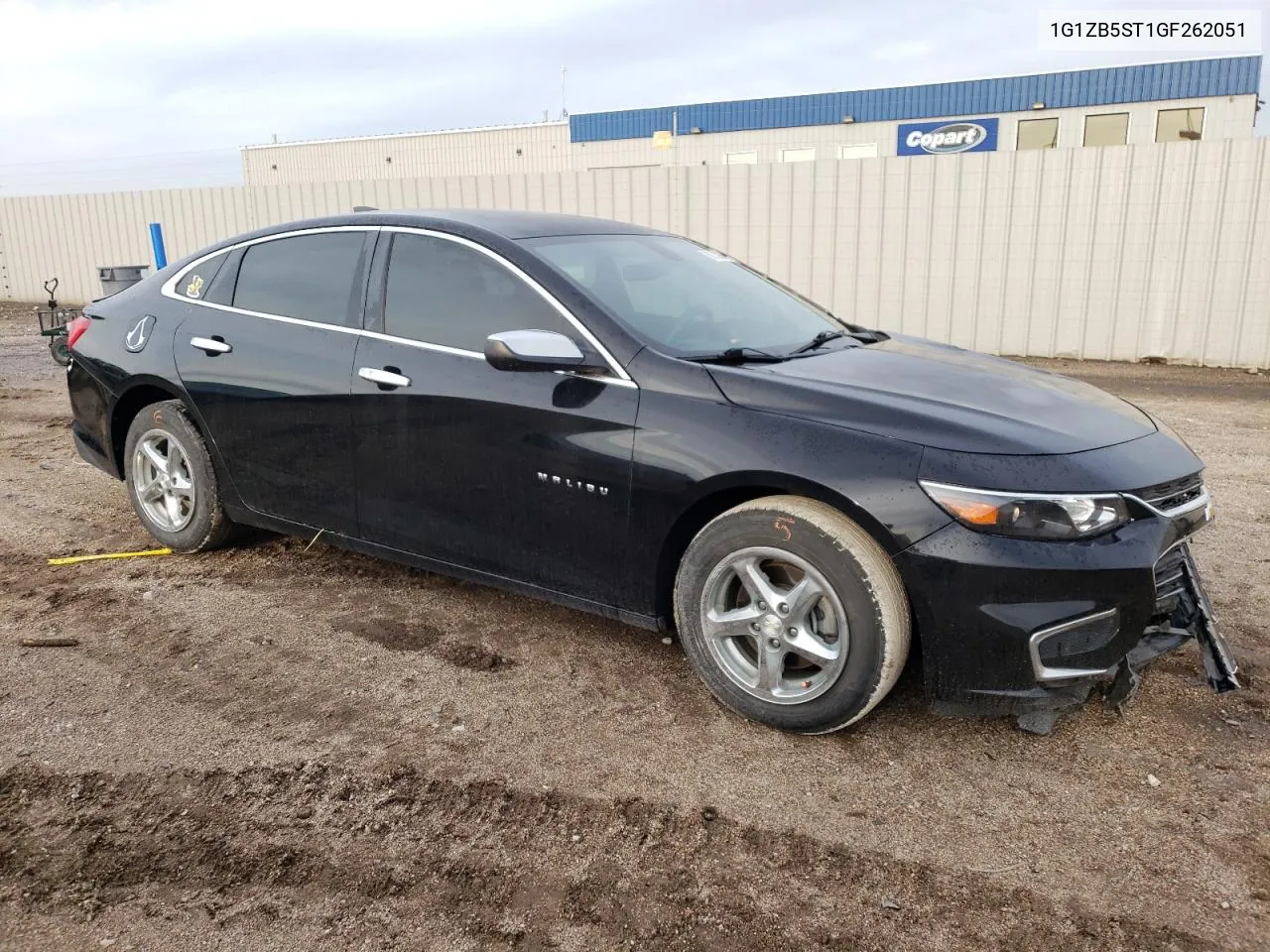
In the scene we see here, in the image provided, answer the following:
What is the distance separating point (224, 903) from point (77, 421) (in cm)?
369

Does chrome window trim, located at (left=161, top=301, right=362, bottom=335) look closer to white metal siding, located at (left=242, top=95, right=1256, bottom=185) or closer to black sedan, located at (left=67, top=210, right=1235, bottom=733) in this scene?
black sedan, located at (left=67, top=210, right=1235, bottom=733)

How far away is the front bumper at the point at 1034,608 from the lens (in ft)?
8.92

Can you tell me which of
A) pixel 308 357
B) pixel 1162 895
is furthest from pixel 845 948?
pixel 308 357

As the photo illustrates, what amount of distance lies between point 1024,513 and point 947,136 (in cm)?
2755

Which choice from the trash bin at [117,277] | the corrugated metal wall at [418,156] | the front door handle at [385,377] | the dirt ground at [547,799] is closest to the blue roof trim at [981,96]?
the corrugated metal wall at [418,156]

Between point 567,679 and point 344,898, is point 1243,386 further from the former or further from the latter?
point 344,898

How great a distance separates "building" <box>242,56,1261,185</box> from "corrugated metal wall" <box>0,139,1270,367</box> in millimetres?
12108

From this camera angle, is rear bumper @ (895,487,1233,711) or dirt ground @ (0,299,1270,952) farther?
rear bumper @ (895,487,1233,711)

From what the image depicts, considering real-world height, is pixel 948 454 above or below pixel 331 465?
above

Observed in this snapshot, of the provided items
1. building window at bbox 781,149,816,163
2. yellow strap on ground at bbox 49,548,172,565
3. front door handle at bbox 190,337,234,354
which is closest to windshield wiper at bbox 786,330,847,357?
front door handle at bbox 190,337,234,354

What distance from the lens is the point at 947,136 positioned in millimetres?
27406

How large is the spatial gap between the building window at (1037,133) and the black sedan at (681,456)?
26.6m

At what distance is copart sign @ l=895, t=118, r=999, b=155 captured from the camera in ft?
89.5

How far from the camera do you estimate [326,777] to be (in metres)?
2.91
